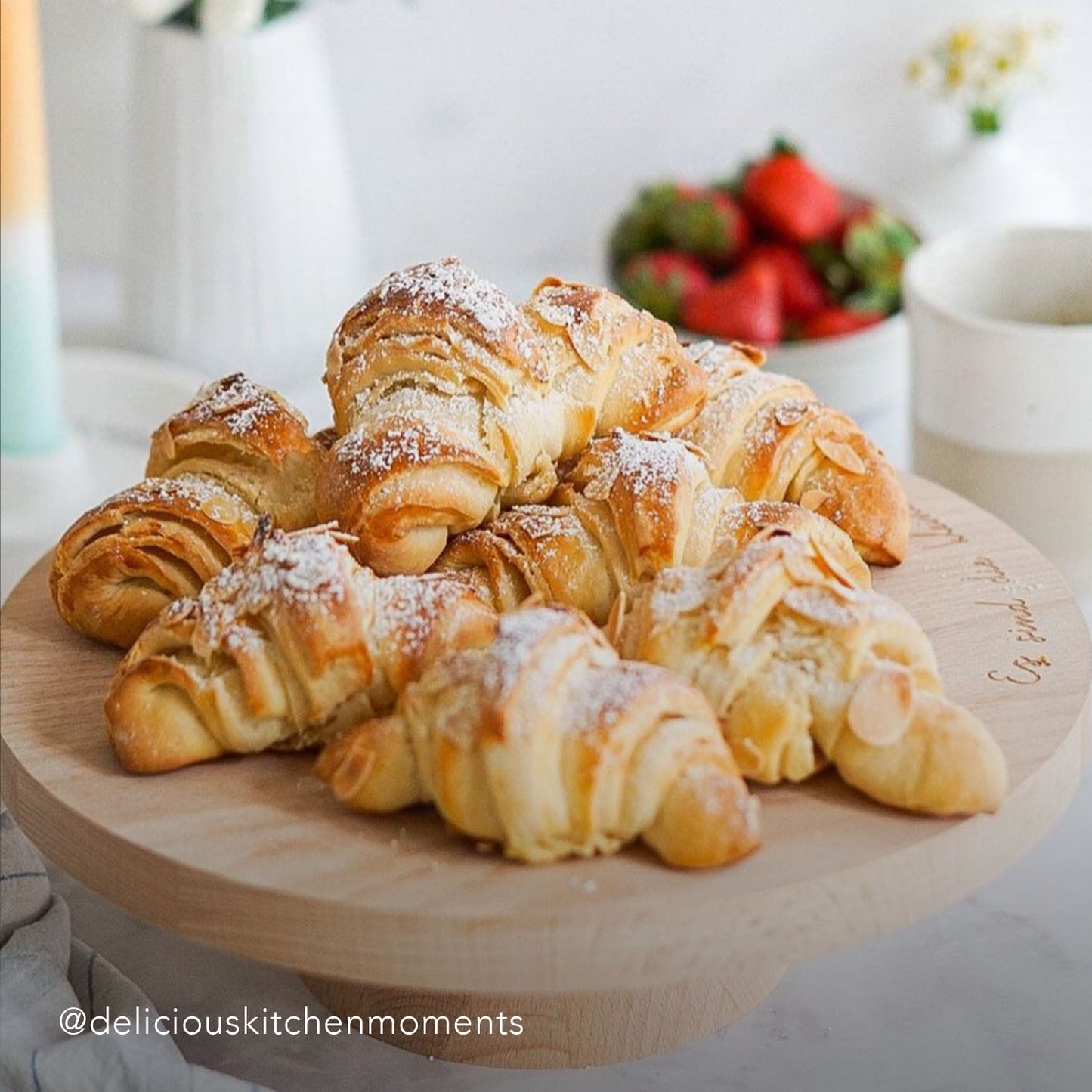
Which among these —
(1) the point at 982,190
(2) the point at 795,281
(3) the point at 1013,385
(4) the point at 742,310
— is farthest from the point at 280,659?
(1) the point at 982,190

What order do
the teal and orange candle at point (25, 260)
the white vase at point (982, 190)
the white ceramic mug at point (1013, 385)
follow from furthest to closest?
1. the white vase at point (982, 190)
2. the teal and orange candle at point (25, 260)
3. the white ceramic mug at point (1013, 385)

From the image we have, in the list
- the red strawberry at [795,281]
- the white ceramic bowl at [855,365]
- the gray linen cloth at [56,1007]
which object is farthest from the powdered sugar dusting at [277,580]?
the red strawberry at [795,281]

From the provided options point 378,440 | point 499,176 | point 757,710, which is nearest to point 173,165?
point 499,176

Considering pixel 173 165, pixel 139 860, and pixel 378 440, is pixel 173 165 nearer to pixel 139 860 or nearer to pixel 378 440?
pixel 378 440

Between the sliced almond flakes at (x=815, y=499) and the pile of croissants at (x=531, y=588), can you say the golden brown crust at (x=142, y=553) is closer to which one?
the pile of croissants at (x=531, y=588)

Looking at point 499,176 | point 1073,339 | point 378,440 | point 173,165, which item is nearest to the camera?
point 378,440

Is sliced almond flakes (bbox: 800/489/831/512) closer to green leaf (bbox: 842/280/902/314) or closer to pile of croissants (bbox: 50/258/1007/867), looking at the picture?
pile of croissants (bbox: 50/258/1007/867)

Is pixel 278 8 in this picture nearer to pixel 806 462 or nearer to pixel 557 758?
pixel 806 462

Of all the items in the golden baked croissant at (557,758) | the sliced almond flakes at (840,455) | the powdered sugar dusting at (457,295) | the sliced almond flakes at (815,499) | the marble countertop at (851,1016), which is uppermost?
the powdered sugar dusting at (457,295)
